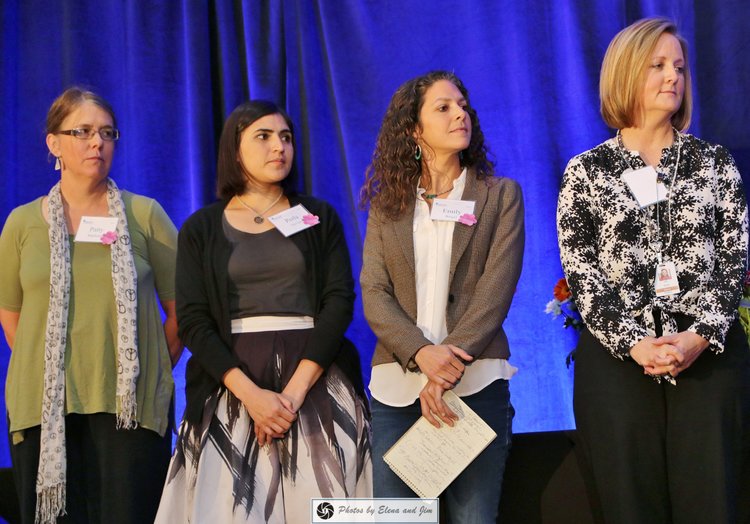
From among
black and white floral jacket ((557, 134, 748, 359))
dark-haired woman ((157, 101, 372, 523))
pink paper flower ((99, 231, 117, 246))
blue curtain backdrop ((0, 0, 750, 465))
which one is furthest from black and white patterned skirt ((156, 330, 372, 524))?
blue curtain backdrop ((0, 0, 750, 465))

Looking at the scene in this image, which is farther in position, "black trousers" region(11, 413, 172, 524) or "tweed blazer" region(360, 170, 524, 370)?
"black trousers" region(11, 413, 172, 524)

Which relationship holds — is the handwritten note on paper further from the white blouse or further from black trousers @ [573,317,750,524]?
black trousers @ [573,317,750,524]

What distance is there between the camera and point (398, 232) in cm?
258

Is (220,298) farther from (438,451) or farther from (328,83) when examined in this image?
(328,83)

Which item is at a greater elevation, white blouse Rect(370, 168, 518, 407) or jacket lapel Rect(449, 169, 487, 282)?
jacket lapel Rect(449, 169, 487, 282)

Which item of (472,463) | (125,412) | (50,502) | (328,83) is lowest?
(50,502)

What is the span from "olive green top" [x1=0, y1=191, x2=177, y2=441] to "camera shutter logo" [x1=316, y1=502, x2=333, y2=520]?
1.22 meters

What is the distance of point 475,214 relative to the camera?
2559mm

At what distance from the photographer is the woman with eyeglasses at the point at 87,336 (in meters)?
2.76

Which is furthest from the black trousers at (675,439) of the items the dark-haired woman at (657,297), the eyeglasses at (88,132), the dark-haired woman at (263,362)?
the eyeglasses at (88,132)

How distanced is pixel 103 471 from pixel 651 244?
1.81 metres

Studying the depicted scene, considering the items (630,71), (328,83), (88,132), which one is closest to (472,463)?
(630,71)

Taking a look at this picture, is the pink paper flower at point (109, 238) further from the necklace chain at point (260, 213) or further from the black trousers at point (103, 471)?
the black trousers at point (103, 471)

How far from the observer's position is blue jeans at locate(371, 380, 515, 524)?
2346 millimetres
